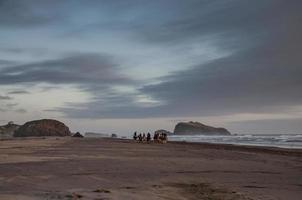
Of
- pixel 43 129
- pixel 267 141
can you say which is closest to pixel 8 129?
pixel 43 129

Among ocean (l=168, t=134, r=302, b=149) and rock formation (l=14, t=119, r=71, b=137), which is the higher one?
rock formation (l=14, t=119, r=71, b=137)

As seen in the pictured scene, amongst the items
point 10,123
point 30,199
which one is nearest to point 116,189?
point 30,199

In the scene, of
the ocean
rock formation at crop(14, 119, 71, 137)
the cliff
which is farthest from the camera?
the cliff

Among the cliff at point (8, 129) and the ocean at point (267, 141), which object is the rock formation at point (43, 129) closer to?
the cliff at point (8, 129)

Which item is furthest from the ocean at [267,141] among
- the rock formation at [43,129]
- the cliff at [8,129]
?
the cliff at [8,129]

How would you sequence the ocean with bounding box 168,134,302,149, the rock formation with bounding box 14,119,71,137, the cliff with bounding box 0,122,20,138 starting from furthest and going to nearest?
the cliff with bounding box 0,122,20,138 → the rock formation with bounding box 14,119,71,137 → the ocean with bounding box 168,134,302,149

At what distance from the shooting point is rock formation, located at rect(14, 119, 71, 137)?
13950 centimetres

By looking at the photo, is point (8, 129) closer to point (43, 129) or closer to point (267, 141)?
point (43, 129)

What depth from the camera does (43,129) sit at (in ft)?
465

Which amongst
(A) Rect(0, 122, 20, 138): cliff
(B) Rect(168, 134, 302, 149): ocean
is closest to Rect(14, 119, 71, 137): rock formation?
(A) Rect(0, 122, 20, 138): cliff

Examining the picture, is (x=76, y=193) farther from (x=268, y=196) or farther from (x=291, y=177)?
(x=291, y=177)

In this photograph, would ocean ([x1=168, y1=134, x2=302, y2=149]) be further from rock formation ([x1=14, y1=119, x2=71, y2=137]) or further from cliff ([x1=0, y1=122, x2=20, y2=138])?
cliff ([x1=0, y1=122, x2=20, y2=138])

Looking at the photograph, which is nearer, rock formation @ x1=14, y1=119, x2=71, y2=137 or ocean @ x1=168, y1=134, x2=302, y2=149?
ocean @ x1=168, y1=134, x2=302, y2=149

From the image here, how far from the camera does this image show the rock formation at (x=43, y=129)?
458 ft
